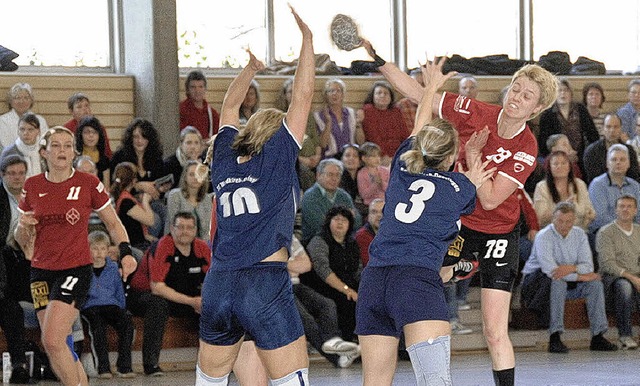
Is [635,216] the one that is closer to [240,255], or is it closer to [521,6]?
[521,6]

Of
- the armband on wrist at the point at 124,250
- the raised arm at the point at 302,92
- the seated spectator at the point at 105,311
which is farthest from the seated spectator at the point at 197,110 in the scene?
the raised arm at the point at 302,92

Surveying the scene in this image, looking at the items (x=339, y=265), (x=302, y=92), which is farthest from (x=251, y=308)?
(x=339, y=265)

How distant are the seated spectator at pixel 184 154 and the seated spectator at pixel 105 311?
1.66 m

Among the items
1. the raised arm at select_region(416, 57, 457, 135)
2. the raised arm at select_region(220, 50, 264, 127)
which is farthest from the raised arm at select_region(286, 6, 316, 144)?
the raised arm at select_region(416, 57, 457, 135)

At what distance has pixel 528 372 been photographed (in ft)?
30.0

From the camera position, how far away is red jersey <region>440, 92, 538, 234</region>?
638 centimetres

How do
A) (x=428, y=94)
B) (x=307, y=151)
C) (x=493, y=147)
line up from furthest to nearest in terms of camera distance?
1. (x=307, y=151)
2. (x=493, y=147)
3. (x=428, y=94)

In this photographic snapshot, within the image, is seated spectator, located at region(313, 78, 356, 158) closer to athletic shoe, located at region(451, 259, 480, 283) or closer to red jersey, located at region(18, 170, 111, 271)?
red jersey, located at region(18, 170, 111, 271)

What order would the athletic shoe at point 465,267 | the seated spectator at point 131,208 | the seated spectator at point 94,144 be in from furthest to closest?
the seated spectator at point 94,144 → the seated spectator at point 131,208 → the athletic shoe at point 465,267

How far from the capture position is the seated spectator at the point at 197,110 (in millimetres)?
12367

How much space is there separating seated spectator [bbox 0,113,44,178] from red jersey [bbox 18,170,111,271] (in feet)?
10.6

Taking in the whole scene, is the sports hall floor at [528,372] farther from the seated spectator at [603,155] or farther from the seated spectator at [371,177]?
the seated spectator at [603,155]

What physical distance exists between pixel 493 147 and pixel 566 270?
5.08 metres

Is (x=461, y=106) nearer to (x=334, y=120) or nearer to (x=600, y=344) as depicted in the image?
(x=600, y=344)
